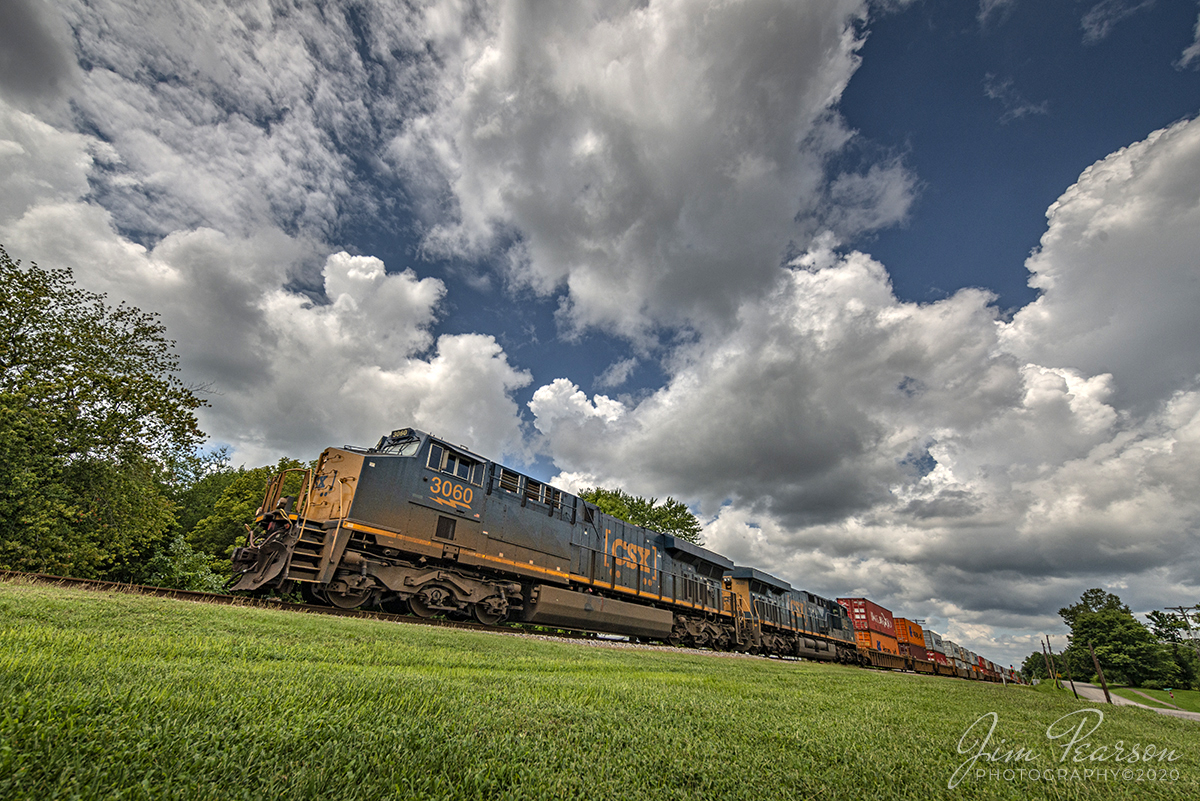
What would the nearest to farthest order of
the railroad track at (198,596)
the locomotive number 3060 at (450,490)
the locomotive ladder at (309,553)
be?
the railroad track at (198,596) < the locomotive ladder at (309,553) < the locomotive number 3060 at (450,490)

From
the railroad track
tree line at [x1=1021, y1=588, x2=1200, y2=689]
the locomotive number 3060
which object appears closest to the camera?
the railroad track

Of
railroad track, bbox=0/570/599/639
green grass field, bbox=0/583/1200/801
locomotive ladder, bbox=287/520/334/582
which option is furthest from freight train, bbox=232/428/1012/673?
green grass field, bbox=0/583/1200/801

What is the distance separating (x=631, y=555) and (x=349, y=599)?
10.8m

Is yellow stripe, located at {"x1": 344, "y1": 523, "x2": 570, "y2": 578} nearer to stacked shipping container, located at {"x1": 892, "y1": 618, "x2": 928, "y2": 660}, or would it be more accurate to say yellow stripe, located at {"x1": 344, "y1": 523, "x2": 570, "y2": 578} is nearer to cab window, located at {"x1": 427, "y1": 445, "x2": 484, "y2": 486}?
→ cab window, located at {"x1": 427, "y1": 445, "x2": 484, "y2": 486}

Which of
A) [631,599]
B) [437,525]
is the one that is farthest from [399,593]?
[631,599]

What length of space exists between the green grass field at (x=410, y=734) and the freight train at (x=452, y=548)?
6591 mm

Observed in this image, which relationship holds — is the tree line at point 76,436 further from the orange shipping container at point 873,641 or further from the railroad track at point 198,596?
the orange shipping container at point 873,641

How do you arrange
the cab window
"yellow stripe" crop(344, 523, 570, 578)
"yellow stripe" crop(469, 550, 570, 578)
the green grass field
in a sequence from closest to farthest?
1. the green grass field
2. "yellow stripe" crop(344, 523, 570, 578)
3. the cab window
4. "yellow stripe" crop(469, 550, 570, 578)

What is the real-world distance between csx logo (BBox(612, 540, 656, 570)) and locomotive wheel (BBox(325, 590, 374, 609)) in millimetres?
9449

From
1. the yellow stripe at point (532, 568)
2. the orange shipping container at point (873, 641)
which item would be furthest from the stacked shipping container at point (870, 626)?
the yellow stripe at point (532, 568)

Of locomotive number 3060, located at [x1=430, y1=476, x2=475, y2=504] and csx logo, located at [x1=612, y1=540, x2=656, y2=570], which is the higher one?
locomotive number 3060, located at [x1=430, y1=476, x2=475, y2=504]

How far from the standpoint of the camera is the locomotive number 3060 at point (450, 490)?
13.6m

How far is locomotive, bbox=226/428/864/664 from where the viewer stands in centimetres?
1202

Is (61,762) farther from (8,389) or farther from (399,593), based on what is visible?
(8,389)
